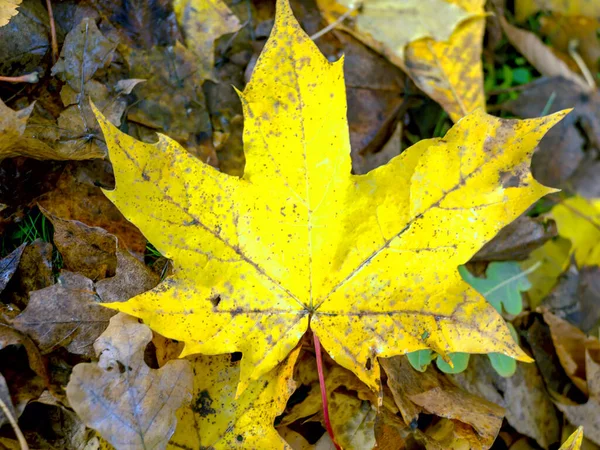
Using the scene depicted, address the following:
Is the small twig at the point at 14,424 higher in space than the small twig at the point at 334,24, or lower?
lower

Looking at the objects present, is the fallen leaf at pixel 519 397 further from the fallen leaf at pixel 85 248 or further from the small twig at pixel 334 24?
the small twig at pixel 334 24

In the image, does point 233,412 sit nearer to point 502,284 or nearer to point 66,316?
point 66,316

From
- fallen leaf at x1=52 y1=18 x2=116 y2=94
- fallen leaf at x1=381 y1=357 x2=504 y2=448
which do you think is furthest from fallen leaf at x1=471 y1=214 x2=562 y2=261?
fallen leaf at x1=52 y1=18 x2=116 y2=94

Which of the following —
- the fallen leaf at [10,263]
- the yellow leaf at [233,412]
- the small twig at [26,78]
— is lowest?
the yellow leaf at [233,412]

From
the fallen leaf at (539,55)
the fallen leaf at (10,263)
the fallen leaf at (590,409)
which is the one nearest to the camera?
the fallen leaf at (10,263)

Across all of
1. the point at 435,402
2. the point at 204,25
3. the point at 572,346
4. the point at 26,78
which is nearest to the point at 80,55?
the point at 26,78

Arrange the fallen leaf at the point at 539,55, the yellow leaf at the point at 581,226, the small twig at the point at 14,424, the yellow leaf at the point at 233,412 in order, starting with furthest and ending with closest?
the fallen leaf at the point at 539,55
the yellow leaf at the point at 581,226
the yellow leaf at the point at 233,412
the small twig at the point at 14,424

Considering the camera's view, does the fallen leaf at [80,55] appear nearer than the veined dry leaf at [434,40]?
Yes

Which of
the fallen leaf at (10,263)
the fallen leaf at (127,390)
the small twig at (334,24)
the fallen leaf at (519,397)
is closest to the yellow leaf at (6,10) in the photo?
the fallen leaf at (10,263)
